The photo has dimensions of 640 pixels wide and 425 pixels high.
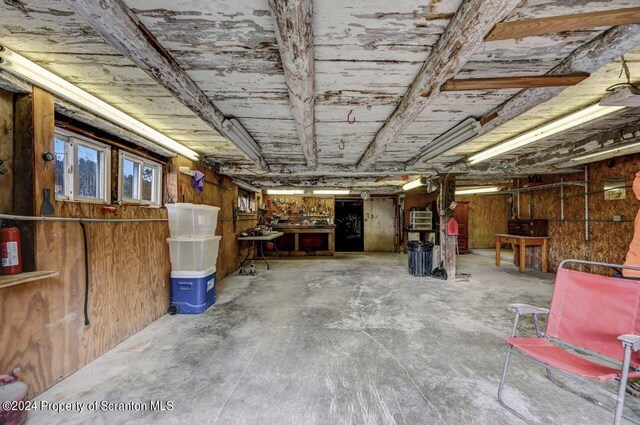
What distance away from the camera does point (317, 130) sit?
124 inches

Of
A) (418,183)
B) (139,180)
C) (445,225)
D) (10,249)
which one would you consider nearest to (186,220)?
(139,180)

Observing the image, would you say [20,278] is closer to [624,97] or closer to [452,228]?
[624,97]

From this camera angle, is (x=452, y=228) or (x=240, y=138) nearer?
(x=240, y=138)

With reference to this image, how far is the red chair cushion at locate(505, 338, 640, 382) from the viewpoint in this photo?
4.81 ft

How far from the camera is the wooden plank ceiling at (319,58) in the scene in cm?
133

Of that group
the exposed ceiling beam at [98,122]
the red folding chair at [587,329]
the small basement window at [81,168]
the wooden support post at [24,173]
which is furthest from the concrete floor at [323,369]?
the exposed ceiling beam at [98,122]

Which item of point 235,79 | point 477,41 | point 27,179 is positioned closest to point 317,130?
point 235,79

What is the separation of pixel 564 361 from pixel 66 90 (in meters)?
3.93

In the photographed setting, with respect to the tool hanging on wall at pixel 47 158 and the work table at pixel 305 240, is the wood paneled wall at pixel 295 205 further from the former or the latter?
the tool hanging on wall at pixel 47 158

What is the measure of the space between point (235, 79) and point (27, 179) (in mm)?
1644

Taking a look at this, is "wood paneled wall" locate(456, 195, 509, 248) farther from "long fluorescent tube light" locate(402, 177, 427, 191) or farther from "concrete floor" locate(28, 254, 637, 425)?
"concrete floor" locate(28, 254, 637, 425)

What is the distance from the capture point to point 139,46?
146cm

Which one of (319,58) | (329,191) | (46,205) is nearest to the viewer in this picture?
(319,58)

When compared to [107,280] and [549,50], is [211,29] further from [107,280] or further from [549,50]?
[107,280]
